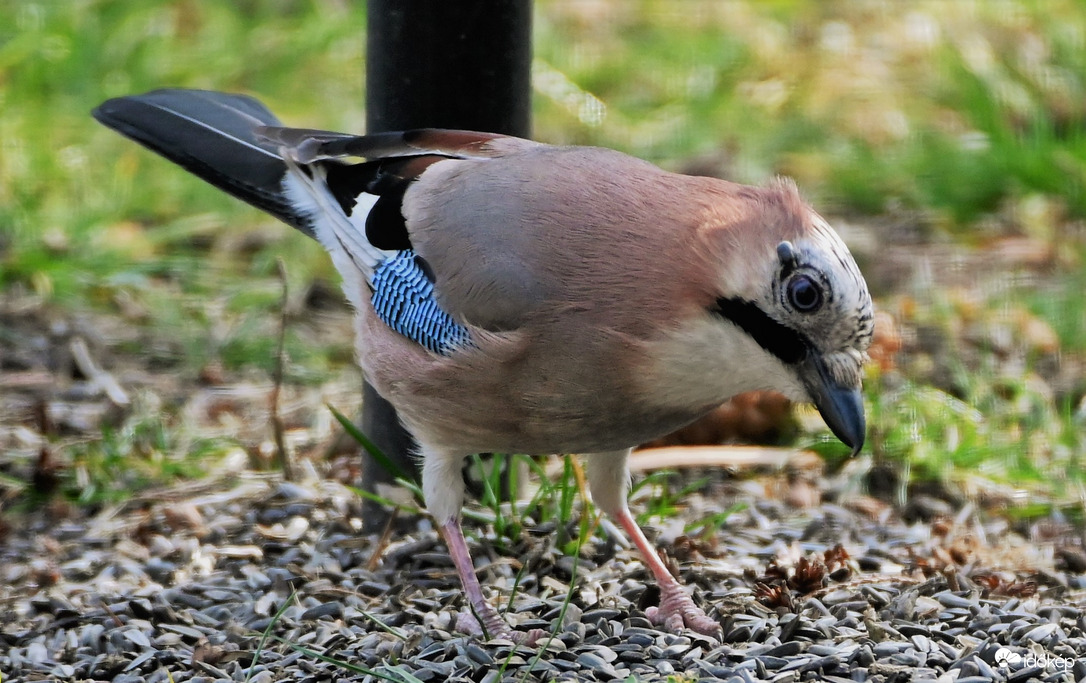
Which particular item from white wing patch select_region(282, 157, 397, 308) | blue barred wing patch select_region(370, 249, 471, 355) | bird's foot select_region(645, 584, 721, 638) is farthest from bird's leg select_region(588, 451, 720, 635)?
white wing patch select_region(282, 157, 397, 308)

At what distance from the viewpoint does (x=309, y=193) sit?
12.4 ft

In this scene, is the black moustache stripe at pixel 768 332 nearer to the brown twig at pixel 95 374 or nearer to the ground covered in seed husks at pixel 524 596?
the ground covered in seed husks at pixel 524 596

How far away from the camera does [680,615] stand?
3.28 meters

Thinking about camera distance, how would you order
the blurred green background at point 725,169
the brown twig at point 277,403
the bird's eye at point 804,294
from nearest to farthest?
the bird's eye at point 804,294, the brown twig at point 277,403, the blurred green background at point 725,169

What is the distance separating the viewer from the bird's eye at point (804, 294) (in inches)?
112

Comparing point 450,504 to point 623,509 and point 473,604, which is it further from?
point 623,509

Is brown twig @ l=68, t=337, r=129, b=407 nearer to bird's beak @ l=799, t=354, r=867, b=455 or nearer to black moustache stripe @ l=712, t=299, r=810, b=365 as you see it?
black moustache stripe @ l=712, t=299, r=810, b=365

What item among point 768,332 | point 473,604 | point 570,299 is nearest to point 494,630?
point 473,604

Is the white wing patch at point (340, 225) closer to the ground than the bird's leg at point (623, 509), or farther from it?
farther from it

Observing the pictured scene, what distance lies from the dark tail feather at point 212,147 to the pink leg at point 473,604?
0.90 meters

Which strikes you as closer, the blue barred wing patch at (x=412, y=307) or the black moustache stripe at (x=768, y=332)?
the black moustache stripe at (x=768, y=332)

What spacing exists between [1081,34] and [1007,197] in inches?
54.4

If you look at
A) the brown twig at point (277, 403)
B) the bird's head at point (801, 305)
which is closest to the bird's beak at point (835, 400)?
the bird's head at point (801, 305)

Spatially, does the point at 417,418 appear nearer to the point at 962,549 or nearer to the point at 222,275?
the point at 962,549
